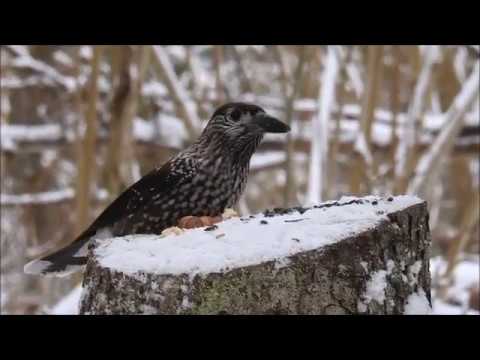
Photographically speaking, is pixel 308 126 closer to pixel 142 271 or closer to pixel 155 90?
pixel 155 90

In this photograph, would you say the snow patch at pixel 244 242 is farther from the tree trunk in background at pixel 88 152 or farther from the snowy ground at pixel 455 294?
the tree trunk in background at pixel 88 152

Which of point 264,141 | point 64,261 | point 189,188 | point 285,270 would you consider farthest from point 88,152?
point 285,270

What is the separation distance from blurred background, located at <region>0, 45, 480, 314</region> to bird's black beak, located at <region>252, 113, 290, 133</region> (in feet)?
3.73

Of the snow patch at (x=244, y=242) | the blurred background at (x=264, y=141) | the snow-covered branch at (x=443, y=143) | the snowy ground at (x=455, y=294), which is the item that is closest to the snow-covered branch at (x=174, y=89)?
the blurred background at (x=264, y=141)

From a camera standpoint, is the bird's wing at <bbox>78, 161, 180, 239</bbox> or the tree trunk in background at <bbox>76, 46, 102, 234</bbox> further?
the tree trunk in background at <bbox>76, 46, 102, 234</bbox>

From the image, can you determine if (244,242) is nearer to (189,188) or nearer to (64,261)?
(189,188)

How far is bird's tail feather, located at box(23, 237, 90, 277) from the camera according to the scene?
10.2 ft

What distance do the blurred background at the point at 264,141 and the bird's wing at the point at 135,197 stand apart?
0.83m

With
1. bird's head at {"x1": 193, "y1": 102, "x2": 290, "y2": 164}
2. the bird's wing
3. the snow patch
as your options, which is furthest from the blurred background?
the snow patch

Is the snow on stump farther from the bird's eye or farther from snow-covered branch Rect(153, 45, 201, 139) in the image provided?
snow-covered branch Rect(153, 45, 201, 139)

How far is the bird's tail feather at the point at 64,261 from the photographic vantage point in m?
3.12
